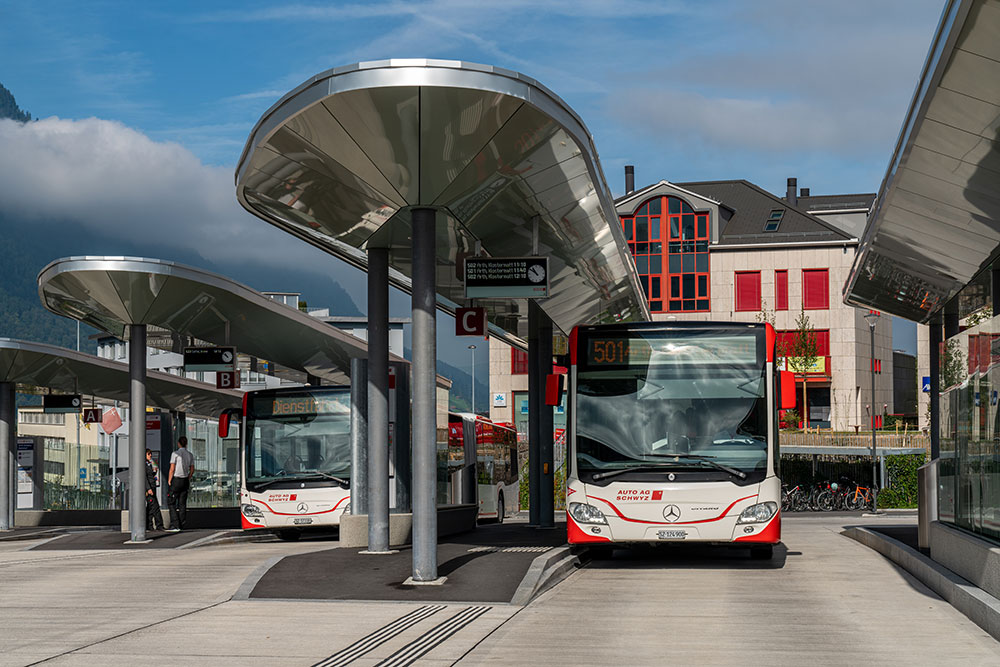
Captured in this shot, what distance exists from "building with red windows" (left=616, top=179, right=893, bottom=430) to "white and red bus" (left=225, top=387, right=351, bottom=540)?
4604 cm

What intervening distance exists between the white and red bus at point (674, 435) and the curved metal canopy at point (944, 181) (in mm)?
2528

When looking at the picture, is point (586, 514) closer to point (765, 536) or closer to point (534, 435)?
point (765, 536)

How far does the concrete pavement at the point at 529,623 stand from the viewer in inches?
338

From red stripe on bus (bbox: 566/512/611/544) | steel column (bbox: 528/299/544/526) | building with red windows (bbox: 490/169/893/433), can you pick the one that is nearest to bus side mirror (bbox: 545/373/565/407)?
red stripe on bus (bbox: 566/512/611/544)

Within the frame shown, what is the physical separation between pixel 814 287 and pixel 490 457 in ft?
134

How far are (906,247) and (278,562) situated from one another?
32.1 ft

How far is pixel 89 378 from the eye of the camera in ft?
97.0

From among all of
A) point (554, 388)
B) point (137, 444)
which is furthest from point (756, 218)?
point (554, 388)

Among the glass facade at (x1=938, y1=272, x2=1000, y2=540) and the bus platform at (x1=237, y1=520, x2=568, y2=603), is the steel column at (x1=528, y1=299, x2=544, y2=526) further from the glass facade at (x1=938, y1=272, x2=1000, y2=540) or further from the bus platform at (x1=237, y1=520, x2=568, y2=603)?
the glass facade at (x1=938, y1=272, x2=1000, y2=540)

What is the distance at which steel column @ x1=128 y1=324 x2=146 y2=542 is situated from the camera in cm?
2048

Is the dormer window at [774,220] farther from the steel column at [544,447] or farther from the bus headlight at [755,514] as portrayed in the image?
the bus headlight at [755,514]

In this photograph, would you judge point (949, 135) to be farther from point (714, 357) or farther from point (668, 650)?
point (668, 650)

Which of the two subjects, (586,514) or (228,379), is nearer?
(586,514)

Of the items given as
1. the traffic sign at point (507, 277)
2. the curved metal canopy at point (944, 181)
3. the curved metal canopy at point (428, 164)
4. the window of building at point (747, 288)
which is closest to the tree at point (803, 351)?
the window of building at point (747, 288)
